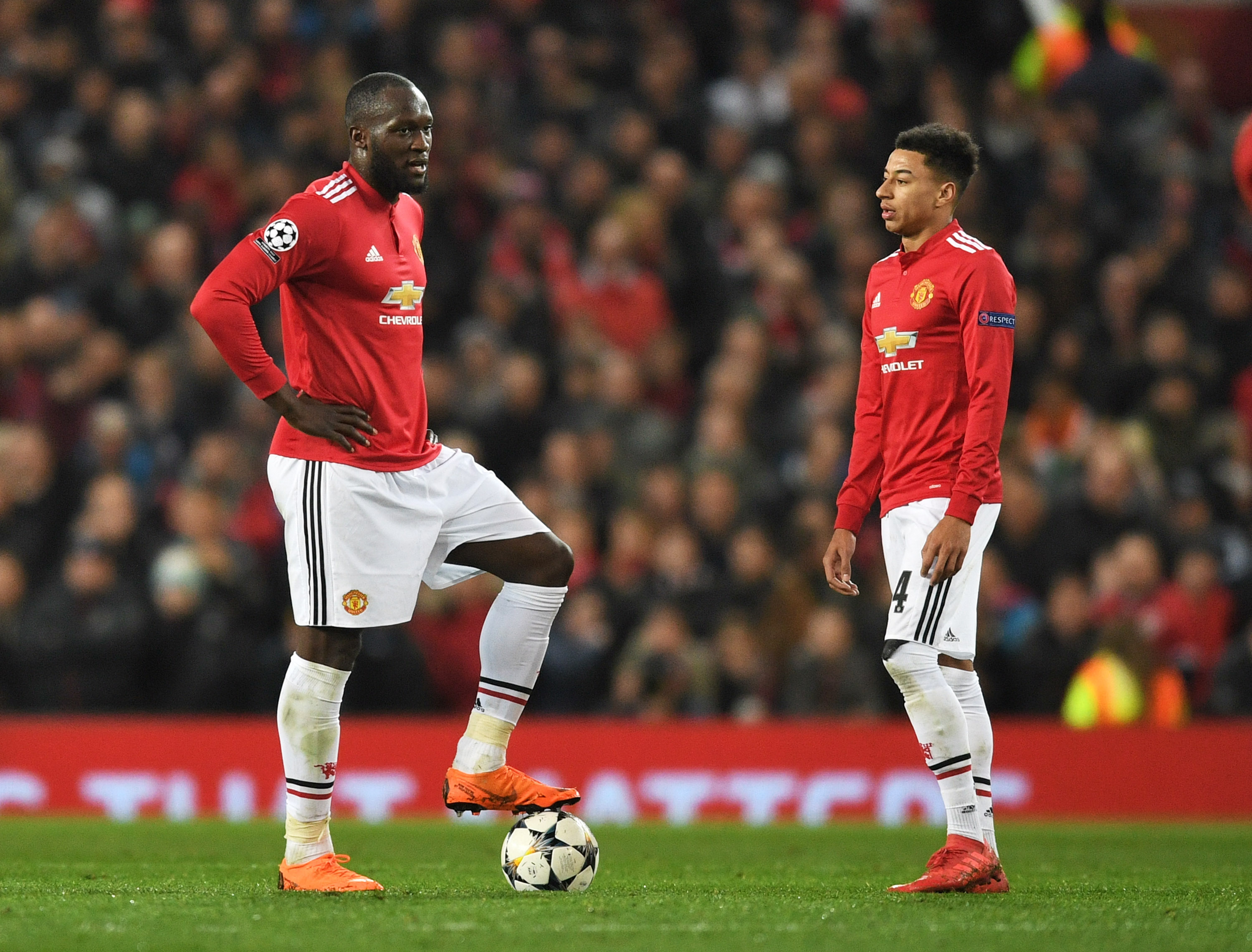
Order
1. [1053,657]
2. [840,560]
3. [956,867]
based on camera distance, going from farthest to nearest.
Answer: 1. [1053,657]
2. [840,560]
3. [956,867]

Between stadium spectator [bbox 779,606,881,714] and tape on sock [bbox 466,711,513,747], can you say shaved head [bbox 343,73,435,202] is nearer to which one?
tape on sock [bbox 466,711,513,747]

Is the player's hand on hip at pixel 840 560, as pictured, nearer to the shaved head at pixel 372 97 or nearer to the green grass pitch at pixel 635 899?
the green grass pitch at pixel 635 899

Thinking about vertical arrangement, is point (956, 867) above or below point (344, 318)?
below

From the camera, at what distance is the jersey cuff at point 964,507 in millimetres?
5812

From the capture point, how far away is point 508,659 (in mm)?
6188

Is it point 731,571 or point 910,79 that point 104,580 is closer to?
point 731,571

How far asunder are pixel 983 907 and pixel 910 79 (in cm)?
990

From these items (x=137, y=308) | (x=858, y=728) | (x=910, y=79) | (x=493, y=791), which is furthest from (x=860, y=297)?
(x=493, y=791)

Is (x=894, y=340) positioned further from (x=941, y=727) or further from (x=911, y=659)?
(x=941, y=727)

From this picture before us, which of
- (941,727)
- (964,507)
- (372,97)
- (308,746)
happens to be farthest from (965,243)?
(308,746)

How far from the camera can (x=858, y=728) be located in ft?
34.6

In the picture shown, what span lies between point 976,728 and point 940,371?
1.18 m

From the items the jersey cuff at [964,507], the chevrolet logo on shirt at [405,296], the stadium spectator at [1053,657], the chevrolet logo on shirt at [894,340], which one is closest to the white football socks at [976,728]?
the jersey cuff at [964,507]

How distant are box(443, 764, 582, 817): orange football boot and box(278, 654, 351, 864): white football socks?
1.39ft
